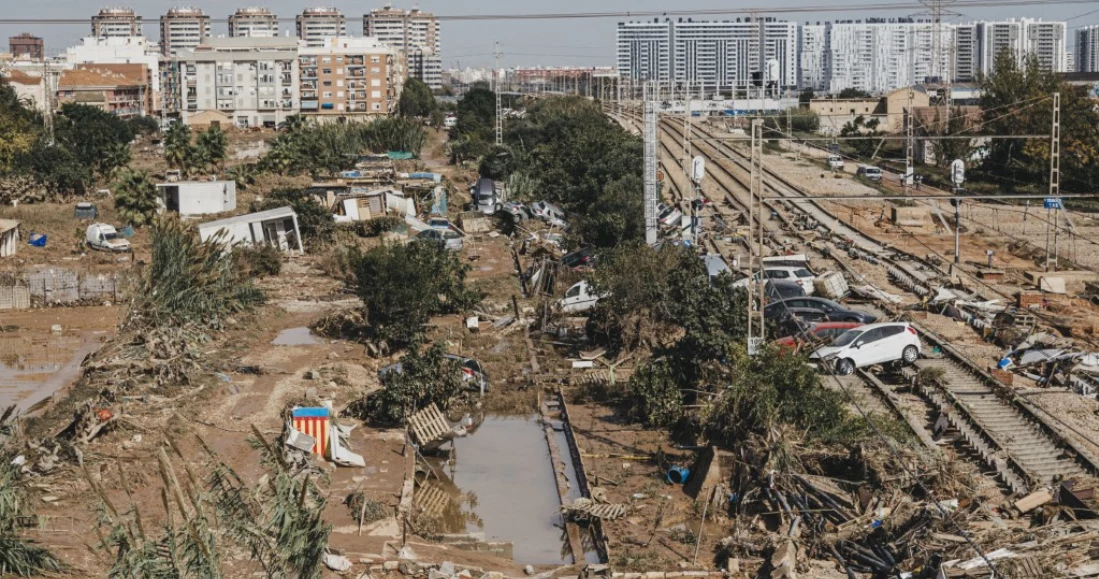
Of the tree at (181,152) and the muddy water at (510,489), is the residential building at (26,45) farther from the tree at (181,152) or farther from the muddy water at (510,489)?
the muddy water at (510,489)

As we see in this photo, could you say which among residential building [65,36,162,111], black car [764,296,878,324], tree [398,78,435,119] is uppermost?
residential building [65,36,162,111]

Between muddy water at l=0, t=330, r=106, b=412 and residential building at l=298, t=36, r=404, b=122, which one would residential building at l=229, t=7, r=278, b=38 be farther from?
muddy water at l=0, t=330, r=106, b=412

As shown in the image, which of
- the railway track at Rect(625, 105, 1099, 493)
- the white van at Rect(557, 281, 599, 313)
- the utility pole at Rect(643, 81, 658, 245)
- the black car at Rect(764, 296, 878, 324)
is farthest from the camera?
the utility pole at Rect(643, 81, 658, 245)

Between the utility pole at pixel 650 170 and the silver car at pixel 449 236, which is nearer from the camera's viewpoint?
→ the utility pole at pixel 650 170

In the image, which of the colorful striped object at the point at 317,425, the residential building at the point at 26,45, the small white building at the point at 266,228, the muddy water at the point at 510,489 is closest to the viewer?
the muddy water at the point at 510,489

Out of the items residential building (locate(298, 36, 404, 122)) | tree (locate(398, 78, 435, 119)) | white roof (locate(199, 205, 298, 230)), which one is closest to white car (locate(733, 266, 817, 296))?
white roof (locate(199, 205, 298, 230))

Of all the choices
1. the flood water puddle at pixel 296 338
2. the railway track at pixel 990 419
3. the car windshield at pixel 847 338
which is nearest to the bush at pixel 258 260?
the flood water puddle at pixel 296 338
